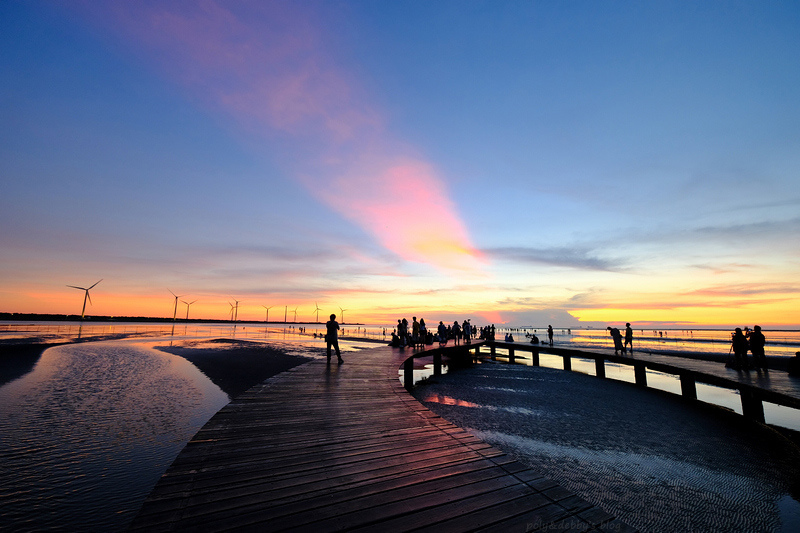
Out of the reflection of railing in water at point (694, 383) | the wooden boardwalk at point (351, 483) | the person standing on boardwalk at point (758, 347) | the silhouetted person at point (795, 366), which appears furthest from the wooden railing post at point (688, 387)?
the wooden boardwalk at point (351, 483)

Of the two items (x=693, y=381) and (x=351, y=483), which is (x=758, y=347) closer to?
(x=693, y=381)

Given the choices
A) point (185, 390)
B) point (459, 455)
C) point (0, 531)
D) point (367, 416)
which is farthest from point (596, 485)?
point (185, 390)

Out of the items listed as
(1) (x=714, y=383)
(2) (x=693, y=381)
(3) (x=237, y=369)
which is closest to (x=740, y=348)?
(1) (x=714, y=383)

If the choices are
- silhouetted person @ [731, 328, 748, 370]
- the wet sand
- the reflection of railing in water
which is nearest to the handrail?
the reflection of railing in water

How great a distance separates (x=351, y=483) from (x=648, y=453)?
9.40 m

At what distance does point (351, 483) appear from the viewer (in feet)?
12.5

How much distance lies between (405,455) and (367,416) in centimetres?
222

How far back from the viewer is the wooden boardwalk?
120 inches

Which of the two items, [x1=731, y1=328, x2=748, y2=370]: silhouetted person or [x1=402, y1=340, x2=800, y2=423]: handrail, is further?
[x1=731, y1=328, x2=748, y2=370]: silhouetted person

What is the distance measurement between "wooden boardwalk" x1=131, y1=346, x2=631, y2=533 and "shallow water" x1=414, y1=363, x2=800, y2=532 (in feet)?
12.8

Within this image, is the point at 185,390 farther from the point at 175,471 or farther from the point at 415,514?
the point at 415,514

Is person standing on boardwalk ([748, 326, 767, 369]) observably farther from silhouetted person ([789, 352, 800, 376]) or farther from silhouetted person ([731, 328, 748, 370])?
silhouetted person ([789, 352, 800, 376])

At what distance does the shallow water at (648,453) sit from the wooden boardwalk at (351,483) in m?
3.89

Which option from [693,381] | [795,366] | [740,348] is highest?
[740,348]
